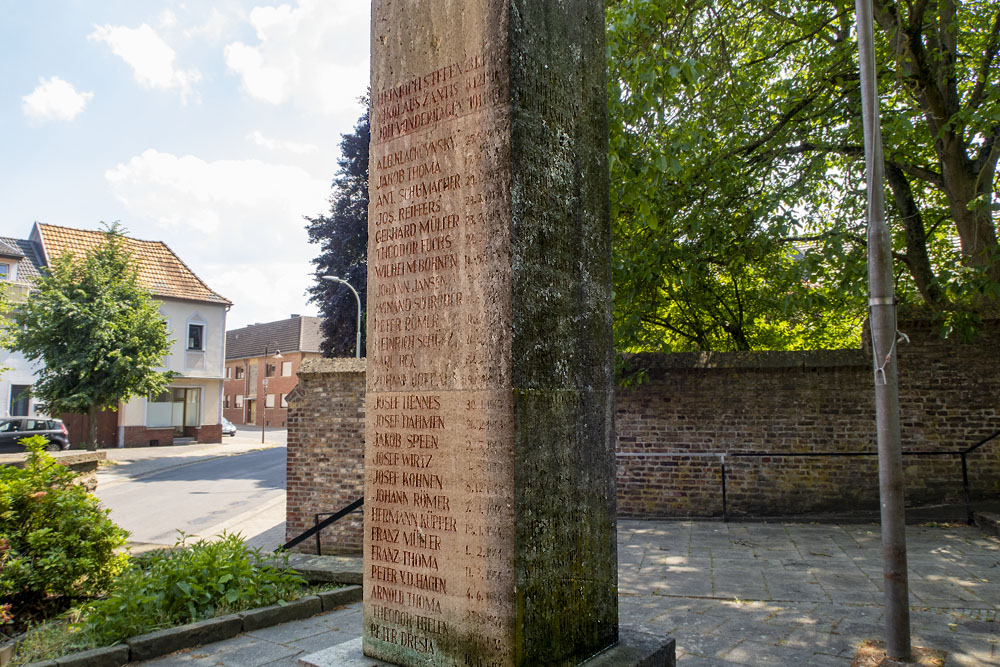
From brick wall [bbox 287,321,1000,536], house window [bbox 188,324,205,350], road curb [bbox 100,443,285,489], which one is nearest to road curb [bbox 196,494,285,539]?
brick wall [bbox 287,321,1000,536]

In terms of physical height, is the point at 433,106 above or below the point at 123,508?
above

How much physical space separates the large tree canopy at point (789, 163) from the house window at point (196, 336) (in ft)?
93.8

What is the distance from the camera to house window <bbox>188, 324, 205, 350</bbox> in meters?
34.3

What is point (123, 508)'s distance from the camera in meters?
15.4

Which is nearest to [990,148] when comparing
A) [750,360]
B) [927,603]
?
[750,360]

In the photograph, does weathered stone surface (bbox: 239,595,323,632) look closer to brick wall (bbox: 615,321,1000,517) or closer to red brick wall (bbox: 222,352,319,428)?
brick wall (bbox: 615,321,1000,517)

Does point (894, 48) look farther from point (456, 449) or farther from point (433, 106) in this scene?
point (456, 449)

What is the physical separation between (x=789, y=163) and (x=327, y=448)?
28.5 ft

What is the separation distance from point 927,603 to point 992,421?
4.88 meters

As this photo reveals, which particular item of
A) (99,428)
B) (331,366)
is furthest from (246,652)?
(99,428)

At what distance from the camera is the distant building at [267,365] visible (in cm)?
5691

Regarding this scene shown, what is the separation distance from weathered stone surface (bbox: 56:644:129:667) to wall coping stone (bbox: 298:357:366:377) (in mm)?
5502

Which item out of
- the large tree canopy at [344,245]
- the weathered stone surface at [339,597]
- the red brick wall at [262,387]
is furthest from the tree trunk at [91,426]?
the red brick wall at [262,387]

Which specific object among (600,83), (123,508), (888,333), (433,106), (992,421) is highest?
(600,83)
